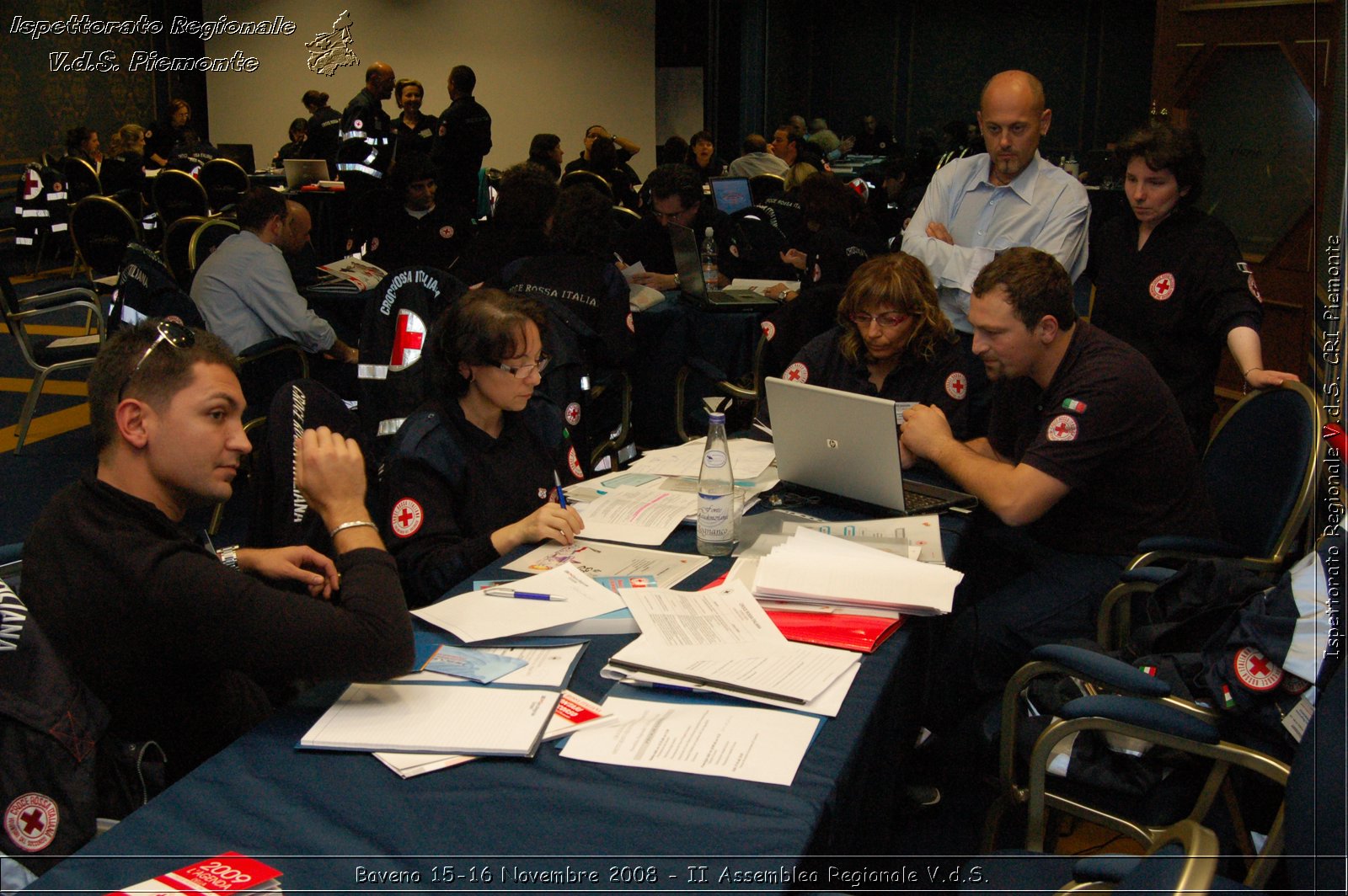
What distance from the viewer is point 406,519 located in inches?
81.6

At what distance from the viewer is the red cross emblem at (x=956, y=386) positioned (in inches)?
107

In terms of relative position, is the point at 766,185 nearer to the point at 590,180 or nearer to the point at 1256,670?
the point at 590,180

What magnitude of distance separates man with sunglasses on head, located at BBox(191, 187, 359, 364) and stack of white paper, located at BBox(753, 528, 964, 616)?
2865mm

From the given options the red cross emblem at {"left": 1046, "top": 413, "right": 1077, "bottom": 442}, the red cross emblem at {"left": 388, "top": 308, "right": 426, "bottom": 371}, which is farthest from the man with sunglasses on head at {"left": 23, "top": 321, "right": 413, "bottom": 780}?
the red cross emblem at {"left": 388, "top": 308, "right": 426, "bottom": 371}

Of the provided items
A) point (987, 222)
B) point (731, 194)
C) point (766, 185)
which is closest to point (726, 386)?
point (987, 222)

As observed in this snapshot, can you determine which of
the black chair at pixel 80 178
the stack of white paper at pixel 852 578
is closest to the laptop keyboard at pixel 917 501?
the stack of white paper at pixel 852 578

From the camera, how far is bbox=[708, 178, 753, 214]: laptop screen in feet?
21.6

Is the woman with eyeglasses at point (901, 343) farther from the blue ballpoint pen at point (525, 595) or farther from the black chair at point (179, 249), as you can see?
the black chair at point (179, 249)

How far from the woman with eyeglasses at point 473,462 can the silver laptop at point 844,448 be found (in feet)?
1.73

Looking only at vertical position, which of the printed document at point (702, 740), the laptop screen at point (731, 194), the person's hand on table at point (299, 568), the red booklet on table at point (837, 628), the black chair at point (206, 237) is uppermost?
the laptop screen at point (731, 194)

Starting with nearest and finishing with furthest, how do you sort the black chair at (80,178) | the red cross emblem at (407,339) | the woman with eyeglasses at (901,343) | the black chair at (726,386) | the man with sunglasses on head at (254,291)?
the woman with eyeglasses at (901,343), the red cross emblem at (407,339), the black chair at (726,386), the man with sunglasses on head at (254,291), the black chair at (80,178)

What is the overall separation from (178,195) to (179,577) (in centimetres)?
795

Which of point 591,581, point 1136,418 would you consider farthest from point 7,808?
point 1136,418

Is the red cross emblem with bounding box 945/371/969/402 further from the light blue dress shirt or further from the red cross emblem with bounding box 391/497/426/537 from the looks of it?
the red cross emblem with bounding box 391/497/426/537
